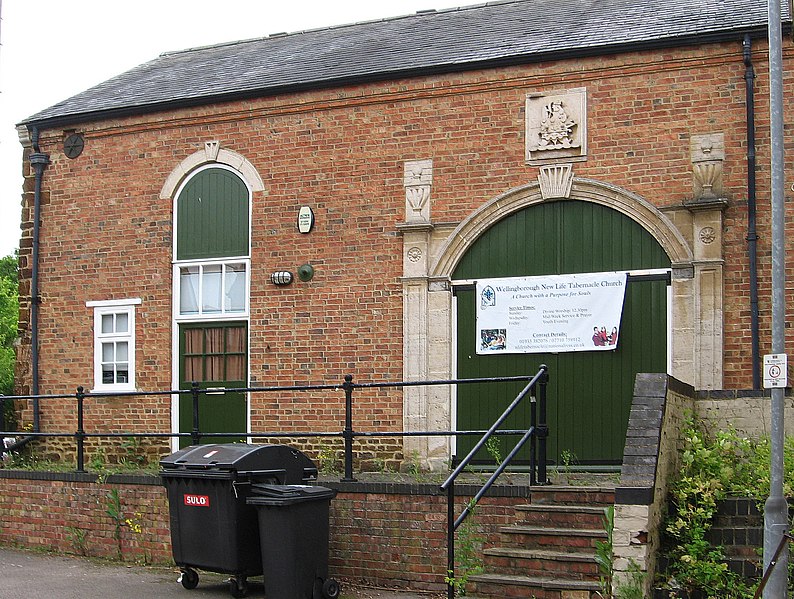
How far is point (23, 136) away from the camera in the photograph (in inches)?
613

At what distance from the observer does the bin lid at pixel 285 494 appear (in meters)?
9.08

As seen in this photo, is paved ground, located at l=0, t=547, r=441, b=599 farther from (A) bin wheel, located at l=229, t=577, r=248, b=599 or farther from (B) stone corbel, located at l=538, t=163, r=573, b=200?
(B) stone corbel, located at l=538, t=163, r=573, b=200

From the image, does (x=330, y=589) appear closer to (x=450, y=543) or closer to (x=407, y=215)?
(x=450, y=543)

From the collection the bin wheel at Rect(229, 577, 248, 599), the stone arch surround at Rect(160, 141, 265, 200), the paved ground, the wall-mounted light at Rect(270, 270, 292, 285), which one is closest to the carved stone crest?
the wall-mounted light at Rect(270, 270, 292, 285)

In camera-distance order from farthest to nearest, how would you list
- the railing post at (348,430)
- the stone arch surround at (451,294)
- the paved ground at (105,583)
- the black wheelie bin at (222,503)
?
the stone arch surround at (451,294)
the railing post at (348,430)
the paved ground at (105,583)
the black wheelie bin at (222,503)

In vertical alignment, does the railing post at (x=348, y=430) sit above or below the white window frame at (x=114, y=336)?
below

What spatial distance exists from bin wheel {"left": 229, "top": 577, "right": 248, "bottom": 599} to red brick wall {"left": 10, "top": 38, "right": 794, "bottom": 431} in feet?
12.7

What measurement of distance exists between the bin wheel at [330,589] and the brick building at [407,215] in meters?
3.70

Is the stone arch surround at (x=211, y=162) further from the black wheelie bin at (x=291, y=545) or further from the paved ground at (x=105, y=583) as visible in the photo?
the black wheelie bin at (x=291, y=545)

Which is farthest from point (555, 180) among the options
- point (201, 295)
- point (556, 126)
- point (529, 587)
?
point (529, 587)

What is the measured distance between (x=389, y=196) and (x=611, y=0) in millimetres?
4267

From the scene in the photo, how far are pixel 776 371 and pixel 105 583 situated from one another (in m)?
6.17

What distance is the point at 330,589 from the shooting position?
30.5 ft

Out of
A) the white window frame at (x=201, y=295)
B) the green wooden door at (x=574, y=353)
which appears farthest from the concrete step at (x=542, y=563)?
the white window frame at (x=201, y=295)
